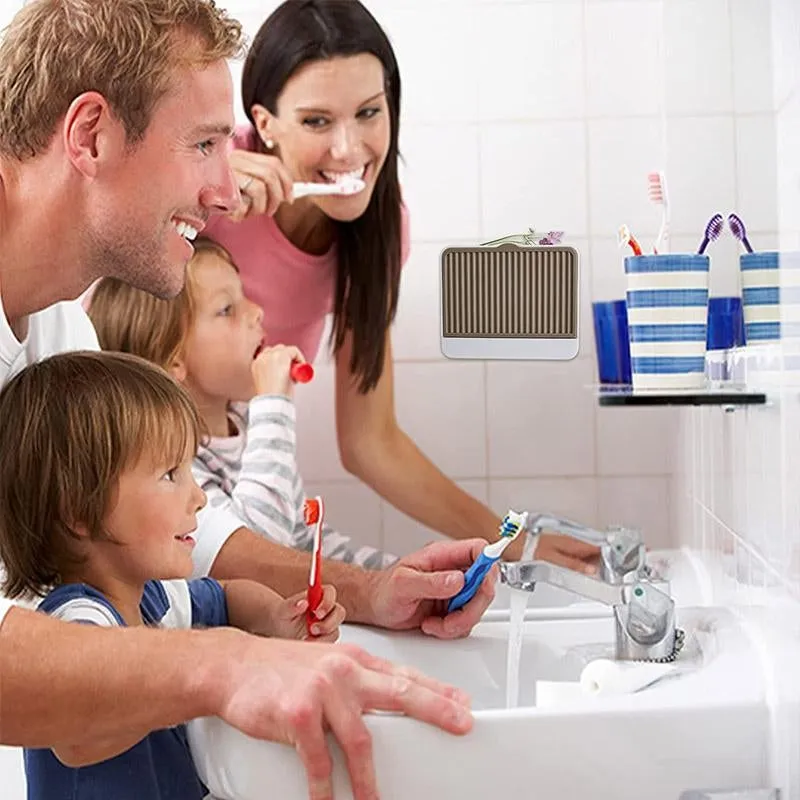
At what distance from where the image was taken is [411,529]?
1.57 m

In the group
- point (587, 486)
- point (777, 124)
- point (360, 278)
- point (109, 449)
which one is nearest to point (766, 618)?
point (777, 124)

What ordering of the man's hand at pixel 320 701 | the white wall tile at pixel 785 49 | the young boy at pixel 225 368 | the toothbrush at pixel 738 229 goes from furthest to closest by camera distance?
the young boy at pixel 225 368
the toothbrush at pixel 738 229
the man's hand at pixel 320 701
the white wall tile at pixel 785 49

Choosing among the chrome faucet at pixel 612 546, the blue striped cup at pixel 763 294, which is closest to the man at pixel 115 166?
the chrome faucet at pixel 612 546

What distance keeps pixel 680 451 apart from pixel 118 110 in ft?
2.46

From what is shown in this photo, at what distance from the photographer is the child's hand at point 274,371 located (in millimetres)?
1506

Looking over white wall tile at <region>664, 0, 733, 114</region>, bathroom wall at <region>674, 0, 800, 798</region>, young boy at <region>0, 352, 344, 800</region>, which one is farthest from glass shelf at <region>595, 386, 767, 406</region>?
young boy at <region>0, 352, 344, 800</region>

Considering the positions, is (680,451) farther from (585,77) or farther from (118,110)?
(118,110)

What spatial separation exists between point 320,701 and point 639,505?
0.83 m

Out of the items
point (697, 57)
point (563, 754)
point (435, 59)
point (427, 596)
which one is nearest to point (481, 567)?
→ point (427, 596)

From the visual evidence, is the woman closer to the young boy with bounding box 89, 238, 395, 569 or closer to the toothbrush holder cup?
the young boy with bounding box 89, 238, 395, 569

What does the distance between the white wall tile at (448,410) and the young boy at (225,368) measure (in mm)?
145

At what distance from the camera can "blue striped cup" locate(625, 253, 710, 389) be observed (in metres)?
1.02

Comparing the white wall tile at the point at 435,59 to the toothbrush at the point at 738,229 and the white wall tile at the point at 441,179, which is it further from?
the toothbrush at the point at 738,229

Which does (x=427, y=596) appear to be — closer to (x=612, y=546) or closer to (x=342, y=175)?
(x=612, y=546)
